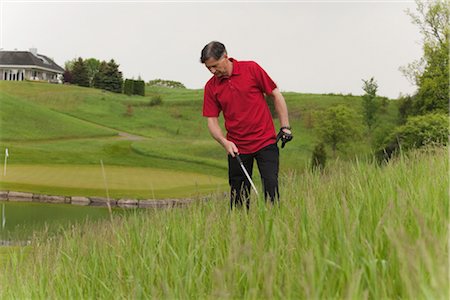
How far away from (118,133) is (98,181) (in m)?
24.0

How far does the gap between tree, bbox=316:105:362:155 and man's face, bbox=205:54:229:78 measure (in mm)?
39911

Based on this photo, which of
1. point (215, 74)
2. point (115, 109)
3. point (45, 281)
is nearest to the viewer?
point (45, 281)

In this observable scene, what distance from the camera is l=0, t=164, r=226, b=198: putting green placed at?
27547 millimetres

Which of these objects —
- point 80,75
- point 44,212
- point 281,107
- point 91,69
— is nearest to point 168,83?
point 91,69

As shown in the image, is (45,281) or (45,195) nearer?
(45,281)

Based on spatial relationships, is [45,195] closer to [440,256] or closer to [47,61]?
[440,256]

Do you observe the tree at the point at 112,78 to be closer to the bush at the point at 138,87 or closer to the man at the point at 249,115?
the bush at the point at 138,87

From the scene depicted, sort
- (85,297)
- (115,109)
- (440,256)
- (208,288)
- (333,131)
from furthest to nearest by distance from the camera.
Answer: (115,109) < (333,131) < (85,297) < (208,288) < (440,256)

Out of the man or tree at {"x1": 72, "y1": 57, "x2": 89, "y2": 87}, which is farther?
tree at {"x1": 72, "y1": 57, "x2": 89, "y2": 87}

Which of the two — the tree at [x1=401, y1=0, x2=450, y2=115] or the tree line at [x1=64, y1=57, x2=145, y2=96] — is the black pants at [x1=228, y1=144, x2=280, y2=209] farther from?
the tree line at [x1=64, y1=57, x2=145, y2=96]

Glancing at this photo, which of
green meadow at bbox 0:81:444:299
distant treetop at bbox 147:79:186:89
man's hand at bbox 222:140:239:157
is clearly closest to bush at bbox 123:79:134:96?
green meadow at bbox 0:81:444:299

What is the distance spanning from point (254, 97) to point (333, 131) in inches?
1594

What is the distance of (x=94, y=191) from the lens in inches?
1100

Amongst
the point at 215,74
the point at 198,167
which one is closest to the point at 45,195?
the point at 198,167
